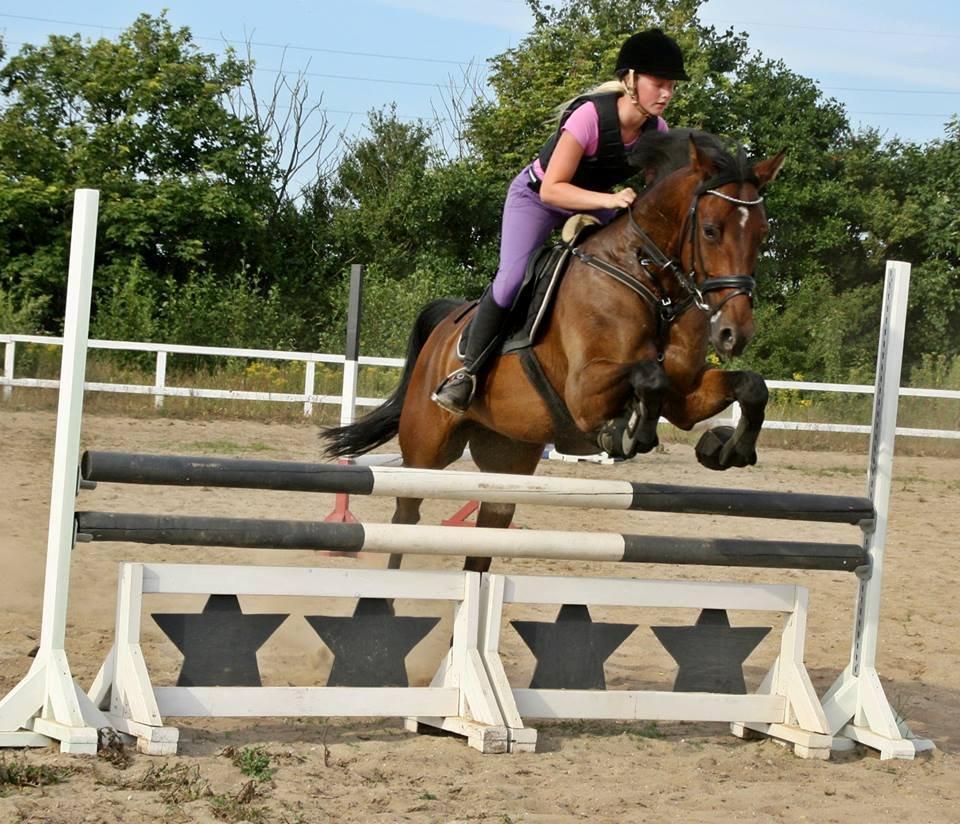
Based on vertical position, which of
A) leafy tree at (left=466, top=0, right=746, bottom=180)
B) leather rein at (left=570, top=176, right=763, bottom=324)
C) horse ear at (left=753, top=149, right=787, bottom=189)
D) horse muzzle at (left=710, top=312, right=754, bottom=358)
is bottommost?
horse muzzle at (left=710, top=312, right=754, bottom=358)

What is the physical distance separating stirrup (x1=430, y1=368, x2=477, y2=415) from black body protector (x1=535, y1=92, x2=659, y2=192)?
0.72m

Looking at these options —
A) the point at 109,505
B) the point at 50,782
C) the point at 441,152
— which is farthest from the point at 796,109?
the point at 50,782

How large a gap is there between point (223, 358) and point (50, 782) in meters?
14.1

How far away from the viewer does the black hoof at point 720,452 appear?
3689 mm

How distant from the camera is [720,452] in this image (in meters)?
3.72

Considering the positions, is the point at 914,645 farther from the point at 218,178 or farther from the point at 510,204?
the point at 218,178

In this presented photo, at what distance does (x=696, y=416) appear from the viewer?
389 centimetres

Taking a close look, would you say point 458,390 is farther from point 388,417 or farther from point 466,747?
point 466,747

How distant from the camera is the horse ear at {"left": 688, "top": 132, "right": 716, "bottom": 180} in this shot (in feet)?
12.4

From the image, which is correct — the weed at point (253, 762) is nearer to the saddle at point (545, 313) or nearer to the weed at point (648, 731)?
the weed at point (648, 731)

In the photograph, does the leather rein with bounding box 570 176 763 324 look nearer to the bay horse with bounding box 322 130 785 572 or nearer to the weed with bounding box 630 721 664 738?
the bay horse with bounding box 322 130 785 572

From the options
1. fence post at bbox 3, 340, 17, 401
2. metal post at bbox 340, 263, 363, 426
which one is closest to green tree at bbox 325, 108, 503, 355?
fence post at bbox 3, 340, 17, 401

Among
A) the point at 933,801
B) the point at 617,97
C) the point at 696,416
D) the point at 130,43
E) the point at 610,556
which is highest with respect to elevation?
the point at 130,43

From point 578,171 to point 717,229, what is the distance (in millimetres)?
723
